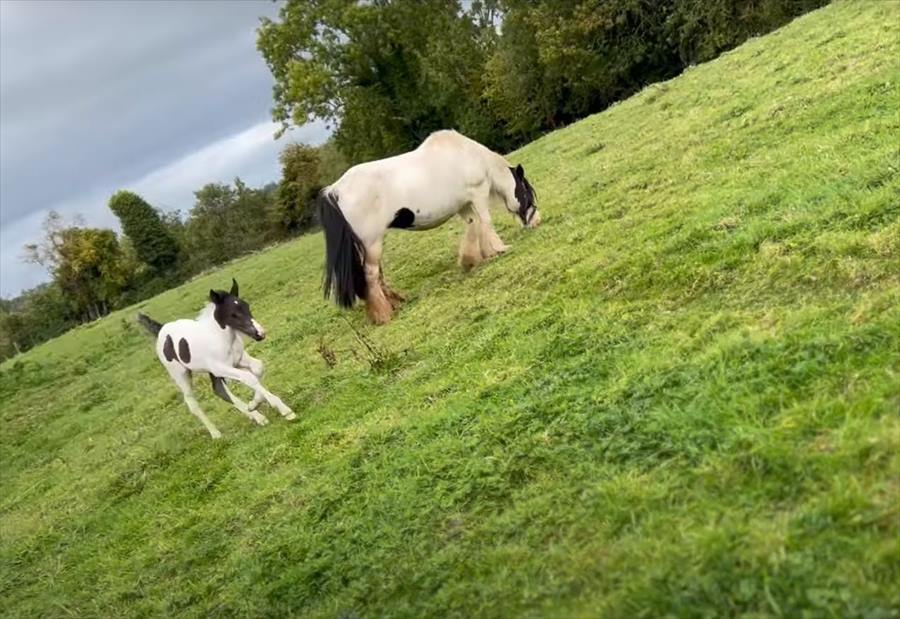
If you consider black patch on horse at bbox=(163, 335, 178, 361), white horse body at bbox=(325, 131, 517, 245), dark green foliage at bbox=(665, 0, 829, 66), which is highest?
dark green foliage at bbox=(665, 0, 829, 66)

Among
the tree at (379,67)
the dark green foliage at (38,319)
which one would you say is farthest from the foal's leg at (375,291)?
Result: the dark green foliage at (38,319)

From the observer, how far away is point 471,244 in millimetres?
11367

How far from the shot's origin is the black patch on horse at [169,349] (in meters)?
9.41

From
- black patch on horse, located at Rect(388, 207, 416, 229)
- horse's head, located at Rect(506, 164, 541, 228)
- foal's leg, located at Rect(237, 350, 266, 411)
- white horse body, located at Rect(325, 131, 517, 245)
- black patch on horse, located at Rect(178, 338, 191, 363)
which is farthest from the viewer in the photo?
horse's head, located at Rect(506, 164, 541, 228)

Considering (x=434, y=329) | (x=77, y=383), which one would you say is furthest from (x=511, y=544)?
(x=77, y=383)

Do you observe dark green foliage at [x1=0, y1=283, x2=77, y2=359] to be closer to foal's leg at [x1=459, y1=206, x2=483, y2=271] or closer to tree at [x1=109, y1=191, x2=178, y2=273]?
tree at [x1=109, y1=191, x2=178, y2=273]

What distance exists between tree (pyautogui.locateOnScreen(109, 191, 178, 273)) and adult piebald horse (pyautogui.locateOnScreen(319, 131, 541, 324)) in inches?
2287

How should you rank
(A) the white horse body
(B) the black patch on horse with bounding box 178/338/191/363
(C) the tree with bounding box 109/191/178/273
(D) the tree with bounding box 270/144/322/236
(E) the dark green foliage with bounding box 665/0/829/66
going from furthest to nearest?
1. (C) the tree with bounding box 109/191/178/273
2. (D) the tree with bounding box 270/144/322/236
3. (E) the dark green foliage with bounding box 665/0/829/66
4. (A) the white horse body
5. (B) the black patch on horse with bounding box 178/338/191/363

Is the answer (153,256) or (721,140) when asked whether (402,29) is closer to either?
(153,256)

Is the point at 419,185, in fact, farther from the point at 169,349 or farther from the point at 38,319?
the point at 38,319

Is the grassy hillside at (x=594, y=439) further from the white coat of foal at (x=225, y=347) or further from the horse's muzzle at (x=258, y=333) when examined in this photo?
the horse's muzzle at (x=258, y=333)

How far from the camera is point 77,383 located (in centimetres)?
2073

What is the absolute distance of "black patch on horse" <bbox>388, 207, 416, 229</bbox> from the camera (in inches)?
416

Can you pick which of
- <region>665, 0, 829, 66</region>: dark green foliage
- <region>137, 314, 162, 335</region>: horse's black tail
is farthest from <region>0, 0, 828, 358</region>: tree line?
<region>137, 314, 162, 335</region>: horse's black tail
